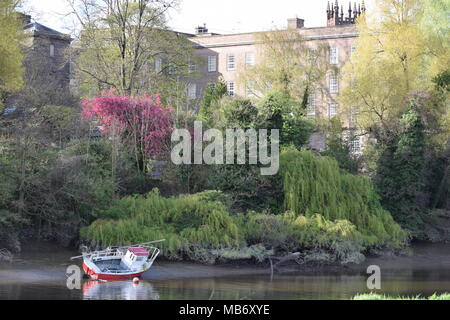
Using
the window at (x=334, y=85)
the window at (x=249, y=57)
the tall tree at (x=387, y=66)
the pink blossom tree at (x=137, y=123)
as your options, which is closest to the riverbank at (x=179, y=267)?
the pink blossom tree at (x=137, y=123)

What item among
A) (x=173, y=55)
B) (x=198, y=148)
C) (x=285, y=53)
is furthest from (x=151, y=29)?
(x=198, y=148)

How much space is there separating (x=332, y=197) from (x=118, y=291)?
15012 millimetres

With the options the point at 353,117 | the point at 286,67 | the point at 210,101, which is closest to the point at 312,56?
the point at 286,67

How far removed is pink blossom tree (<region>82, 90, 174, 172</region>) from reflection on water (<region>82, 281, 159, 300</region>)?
1290cm

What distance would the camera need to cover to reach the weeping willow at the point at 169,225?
34688 millimetres

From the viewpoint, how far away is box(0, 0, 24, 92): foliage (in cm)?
3828

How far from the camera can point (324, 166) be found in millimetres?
40219

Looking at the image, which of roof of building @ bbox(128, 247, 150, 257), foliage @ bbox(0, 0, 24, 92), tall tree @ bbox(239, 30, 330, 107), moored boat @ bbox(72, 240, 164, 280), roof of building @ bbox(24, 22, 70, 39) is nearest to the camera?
moored boat @ bbox(72, 240, 164, 280)

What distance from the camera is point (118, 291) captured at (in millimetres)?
27828

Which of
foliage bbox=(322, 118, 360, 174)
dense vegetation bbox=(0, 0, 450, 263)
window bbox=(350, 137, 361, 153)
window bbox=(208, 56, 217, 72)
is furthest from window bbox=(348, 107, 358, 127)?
window bbox=(208, 56, 217, 72)

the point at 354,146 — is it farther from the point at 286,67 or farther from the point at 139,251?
the point at 139,251

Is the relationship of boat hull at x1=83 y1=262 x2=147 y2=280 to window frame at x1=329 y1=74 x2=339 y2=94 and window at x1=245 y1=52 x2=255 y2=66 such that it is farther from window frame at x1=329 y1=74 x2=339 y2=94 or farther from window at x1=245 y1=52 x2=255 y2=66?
window at x1=245 y1=52 x2=255 y2=66

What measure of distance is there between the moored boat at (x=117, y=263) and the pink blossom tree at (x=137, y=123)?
1033 centimetres
